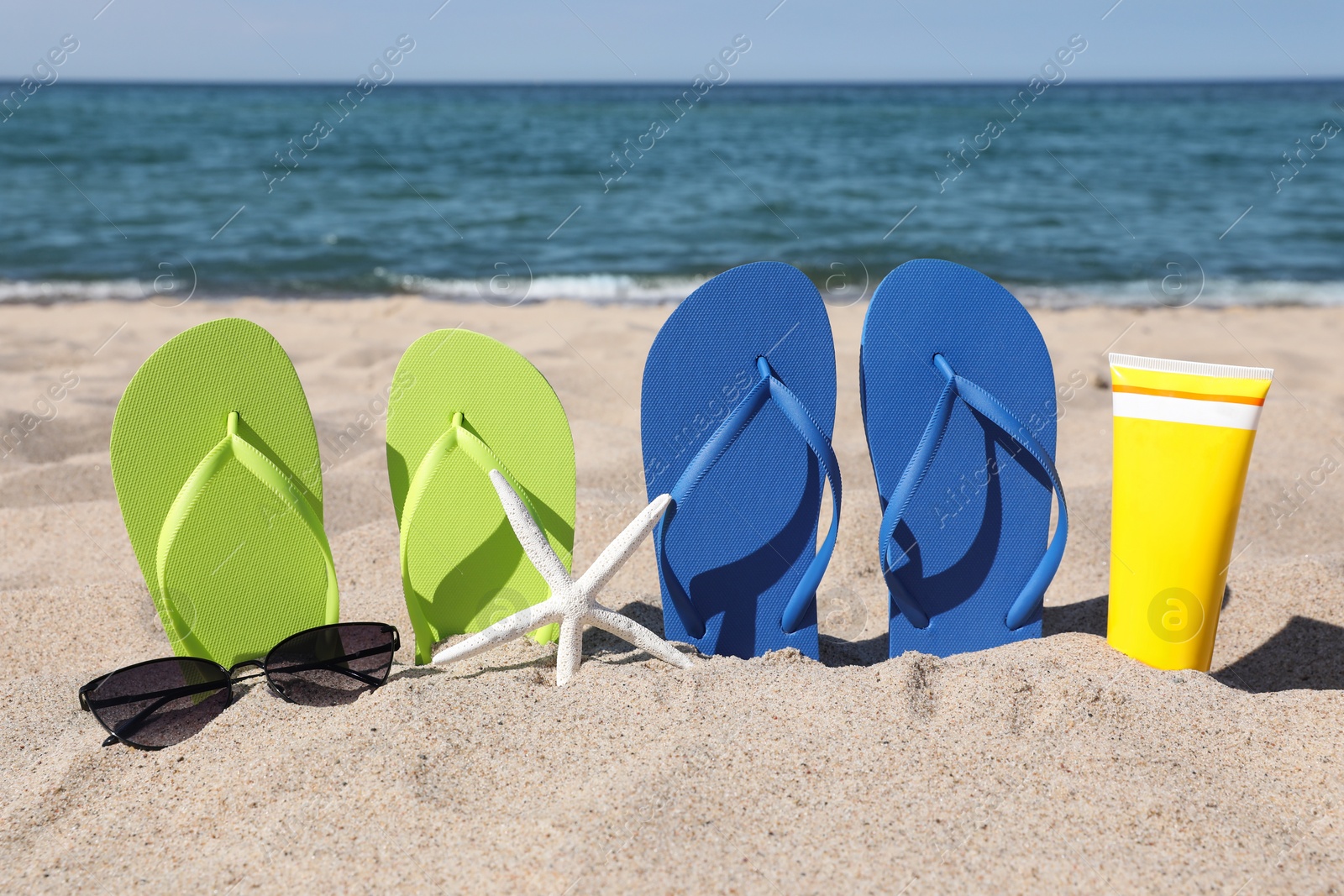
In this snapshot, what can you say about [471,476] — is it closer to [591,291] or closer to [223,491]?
[223,491]

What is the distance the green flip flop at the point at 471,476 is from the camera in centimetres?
180

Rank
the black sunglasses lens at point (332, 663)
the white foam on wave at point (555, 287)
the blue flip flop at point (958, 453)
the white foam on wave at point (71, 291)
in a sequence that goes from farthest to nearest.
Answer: the white foam on wave at point (555, 287) → the white foam on wave at point (71, 291) → the blue flip flop at point (958, 453) → the black sunglasses lens at point (332, 663)

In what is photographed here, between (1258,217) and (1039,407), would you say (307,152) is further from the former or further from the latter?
(1039,407)

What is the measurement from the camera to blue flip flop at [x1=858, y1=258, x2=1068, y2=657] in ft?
6.16

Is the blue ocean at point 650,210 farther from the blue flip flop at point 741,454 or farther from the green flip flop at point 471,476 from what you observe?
the green flip flop at point 471,476

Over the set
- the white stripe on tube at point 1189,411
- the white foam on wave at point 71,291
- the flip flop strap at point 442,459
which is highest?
the white stripe on tube at point 1189,411

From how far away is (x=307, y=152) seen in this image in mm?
12203

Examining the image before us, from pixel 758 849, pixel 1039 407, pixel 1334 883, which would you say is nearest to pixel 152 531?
pixel 758 849

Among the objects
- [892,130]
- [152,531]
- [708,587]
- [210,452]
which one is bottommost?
[892,130]

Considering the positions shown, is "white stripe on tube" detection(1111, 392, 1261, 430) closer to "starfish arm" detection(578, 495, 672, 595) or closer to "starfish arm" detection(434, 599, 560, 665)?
"starfish arm" detection(578, 495, 672, 595)

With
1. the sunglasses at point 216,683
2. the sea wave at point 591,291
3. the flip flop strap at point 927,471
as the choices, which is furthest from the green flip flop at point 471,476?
the sea wave at point 591,291

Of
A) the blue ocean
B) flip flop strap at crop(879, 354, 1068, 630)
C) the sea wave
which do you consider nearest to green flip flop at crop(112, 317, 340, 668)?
flip flop strap at crop(879, 354, 1068, 630)

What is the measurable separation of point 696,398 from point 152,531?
106 centimetres

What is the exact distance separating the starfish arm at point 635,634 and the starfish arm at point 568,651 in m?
0.03
